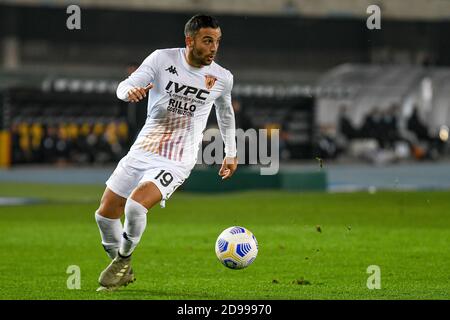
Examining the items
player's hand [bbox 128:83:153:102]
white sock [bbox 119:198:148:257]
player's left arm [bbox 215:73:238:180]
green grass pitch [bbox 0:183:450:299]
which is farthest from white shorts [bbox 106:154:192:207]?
green grass pitch [bbox 0:183:450:299]

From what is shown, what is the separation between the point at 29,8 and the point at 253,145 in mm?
27194

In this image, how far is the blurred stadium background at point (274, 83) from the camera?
40.4 meters

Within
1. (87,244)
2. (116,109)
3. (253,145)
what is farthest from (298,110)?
(87,244)

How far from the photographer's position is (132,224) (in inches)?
393

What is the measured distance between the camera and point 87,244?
15.7 m

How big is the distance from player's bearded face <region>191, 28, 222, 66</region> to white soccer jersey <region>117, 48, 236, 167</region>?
7.0 inches

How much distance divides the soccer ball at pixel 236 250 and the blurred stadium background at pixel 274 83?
9715 mm

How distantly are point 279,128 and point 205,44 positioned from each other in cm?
3323

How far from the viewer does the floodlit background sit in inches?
591

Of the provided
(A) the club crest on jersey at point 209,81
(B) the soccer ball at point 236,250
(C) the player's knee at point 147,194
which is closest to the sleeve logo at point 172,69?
(A) the club crest on jersey at point 209,81

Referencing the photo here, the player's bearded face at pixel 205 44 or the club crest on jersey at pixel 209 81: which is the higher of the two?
the player's bearded face at pixel 205 44

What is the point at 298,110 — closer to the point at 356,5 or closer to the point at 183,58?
the point at 356,5

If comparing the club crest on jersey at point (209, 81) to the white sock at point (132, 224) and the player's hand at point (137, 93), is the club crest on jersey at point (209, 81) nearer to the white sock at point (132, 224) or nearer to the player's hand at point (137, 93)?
the player's hand at point (137, 93)
